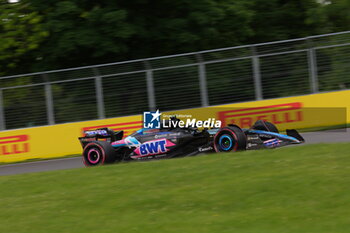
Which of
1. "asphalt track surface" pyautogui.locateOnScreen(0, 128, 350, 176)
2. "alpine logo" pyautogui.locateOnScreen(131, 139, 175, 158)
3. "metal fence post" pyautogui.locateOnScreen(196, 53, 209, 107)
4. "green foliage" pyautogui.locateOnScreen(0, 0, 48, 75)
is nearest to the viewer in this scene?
"alpine logo" pyautogui.locateOnScreen(131, 139, 175, 158)

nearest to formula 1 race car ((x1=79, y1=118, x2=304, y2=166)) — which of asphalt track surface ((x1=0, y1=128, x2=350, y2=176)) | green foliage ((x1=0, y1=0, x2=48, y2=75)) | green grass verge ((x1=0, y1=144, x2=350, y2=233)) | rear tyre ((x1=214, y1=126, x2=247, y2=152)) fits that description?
rear tyre ((x1=214, y1=126, x2=247, y2=152))

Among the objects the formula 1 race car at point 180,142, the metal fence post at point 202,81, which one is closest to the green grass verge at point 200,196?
the formula 1 race car at point 180,142

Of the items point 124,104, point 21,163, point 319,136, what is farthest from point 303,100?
A: point 21,163

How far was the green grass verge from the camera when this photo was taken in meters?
6.29

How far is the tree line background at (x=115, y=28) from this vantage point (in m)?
18.7

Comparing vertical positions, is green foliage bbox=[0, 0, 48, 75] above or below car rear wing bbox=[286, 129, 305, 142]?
above

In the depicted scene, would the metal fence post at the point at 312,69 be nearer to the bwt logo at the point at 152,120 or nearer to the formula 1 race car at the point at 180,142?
the formula 1 race car at the point at 180,142

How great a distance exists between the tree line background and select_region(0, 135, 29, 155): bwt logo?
12.9 feet

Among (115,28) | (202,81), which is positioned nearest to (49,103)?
(115,28)

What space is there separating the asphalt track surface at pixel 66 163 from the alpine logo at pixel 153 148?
1.96 meters

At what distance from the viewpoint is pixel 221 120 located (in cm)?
1571

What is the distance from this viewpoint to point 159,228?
20.7 feet

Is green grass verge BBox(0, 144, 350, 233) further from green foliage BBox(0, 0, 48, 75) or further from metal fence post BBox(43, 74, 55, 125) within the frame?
green foliage BBox(0, 0, 48, 75)

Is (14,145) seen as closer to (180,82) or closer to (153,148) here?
(180,82)
